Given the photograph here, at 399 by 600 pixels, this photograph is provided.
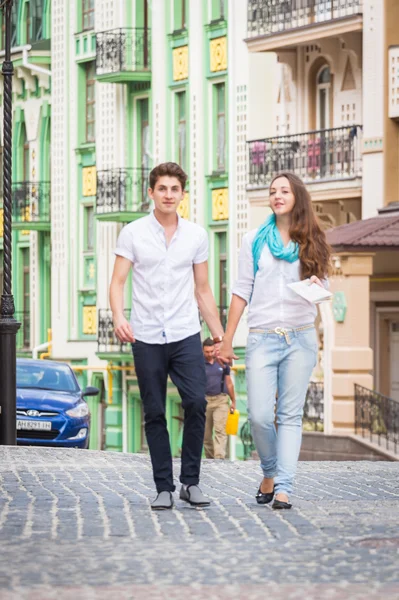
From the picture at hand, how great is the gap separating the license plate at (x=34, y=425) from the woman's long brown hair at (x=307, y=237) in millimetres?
16816

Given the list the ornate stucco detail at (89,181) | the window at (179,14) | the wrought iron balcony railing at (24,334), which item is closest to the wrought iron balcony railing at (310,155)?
the window at (179,14)

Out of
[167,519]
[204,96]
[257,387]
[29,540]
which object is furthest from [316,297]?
[204,96]

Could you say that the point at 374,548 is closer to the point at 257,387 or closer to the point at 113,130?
the point at 257,387

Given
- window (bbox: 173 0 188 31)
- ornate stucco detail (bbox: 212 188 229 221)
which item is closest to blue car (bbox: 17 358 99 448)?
ornate stucco detail (bbox: 212 188 229 221)

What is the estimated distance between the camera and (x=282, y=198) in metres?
12.9

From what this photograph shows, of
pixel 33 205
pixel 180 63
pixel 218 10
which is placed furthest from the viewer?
pixel 33 205

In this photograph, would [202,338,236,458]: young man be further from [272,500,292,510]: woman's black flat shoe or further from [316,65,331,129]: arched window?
[316,65,331,129]: arched window

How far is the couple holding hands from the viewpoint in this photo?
12.8m

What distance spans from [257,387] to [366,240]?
2322cm

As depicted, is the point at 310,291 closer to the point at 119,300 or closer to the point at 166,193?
the point at 166,193

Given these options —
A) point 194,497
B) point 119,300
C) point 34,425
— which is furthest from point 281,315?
point 34,425

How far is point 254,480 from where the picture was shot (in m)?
16.5

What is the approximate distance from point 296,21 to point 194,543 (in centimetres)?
3155

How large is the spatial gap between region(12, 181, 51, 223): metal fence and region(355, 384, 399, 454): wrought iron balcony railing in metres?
20.3
